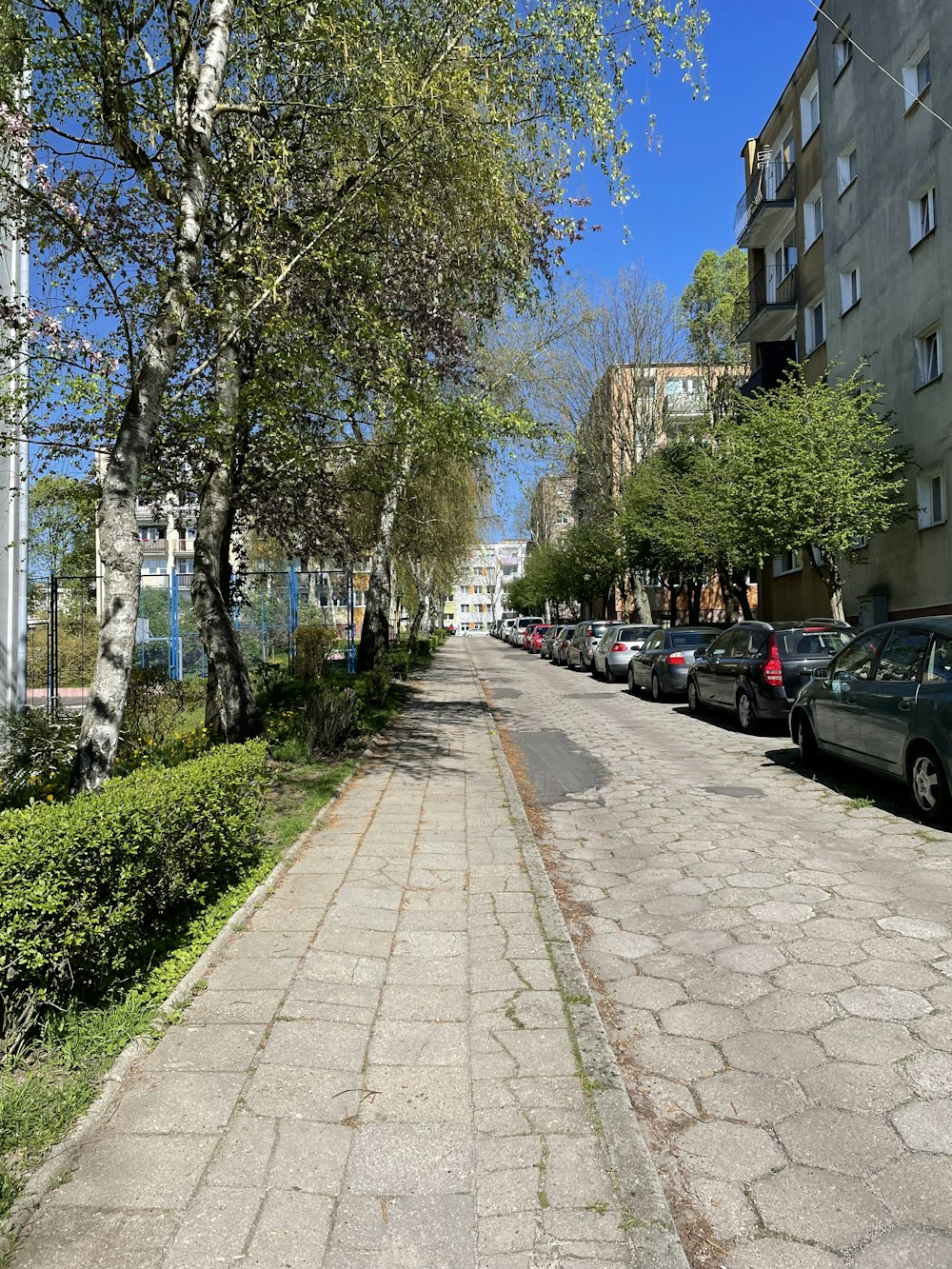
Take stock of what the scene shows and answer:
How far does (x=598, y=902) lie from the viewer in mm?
5625

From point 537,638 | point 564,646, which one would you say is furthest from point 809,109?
point 537,638

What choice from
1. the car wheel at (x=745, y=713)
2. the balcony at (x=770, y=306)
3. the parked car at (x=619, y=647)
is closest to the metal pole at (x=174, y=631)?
the car wheel at (x=745, y=713)

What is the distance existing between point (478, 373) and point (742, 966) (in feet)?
50.7

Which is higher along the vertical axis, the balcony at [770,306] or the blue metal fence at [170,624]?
the balcony at [770,306]

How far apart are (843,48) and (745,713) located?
17.9m

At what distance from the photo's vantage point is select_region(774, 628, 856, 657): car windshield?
41.4ft

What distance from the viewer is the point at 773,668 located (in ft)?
41.7

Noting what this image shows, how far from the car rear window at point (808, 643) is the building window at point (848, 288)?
1217 centimetres

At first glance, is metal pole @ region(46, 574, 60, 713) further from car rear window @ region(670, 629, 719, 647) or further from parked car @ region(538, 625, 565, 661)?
parked car @ region(538, 625, 565, 661)

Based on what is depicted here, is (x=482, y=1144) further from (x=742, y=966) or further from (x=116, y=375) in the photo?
(x=116, y=375)

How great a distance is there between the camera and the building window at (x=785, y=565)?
24.9m

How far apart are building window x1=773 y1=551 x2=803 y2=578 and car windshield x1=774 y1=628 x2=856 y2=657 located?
1177 cm

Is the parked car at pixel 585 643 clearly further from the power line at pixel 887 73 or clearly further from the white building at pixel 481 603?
the white building at pixel 481 603

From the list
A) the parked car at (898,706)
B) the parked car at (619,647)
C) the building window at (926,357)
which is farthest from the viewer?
the parked car at (619,647)
